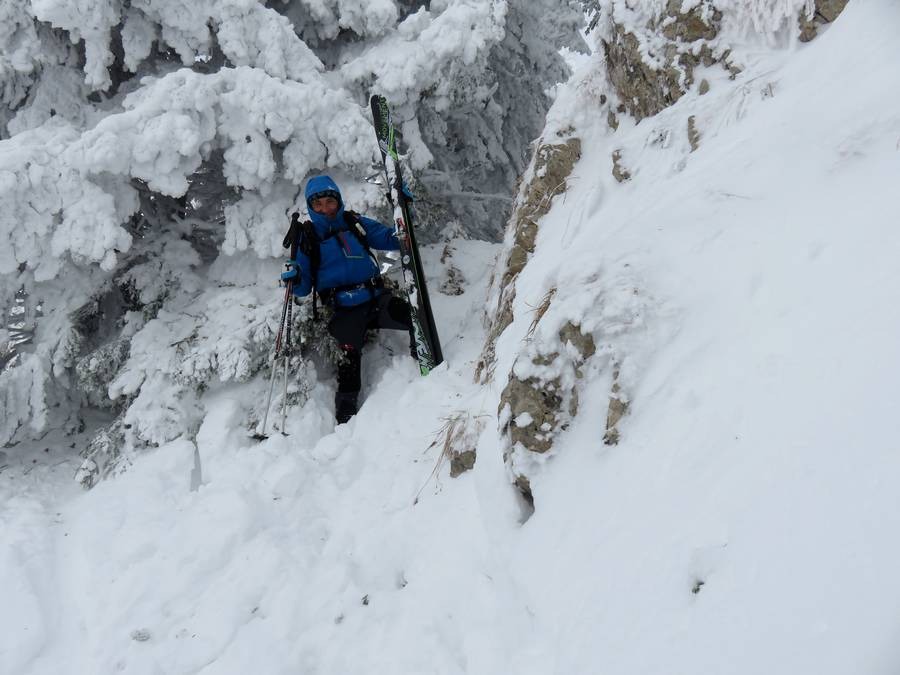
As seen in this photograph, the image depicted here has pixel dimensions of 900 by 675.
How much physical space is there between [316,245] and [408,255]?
3.34ft

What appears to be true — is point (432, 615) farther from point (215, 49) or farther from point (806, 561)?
point (215, 49)

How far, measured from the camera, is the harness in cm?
564

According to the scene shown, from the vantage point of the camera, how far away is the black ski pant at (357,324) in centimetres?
583

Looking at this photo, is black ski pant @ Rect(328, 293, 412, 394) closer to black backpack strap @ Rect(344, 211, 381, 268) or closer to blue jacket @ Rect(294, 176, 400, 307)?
blue jacket @ Rect(294, 176, 400, 307)

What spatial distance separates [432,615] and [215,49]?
7017mm

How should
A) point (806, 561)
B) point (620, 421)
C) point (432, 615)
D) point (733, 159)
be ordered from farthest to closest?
1. point (733, 159)
2. point (432, 615)
3. point (620, 421)
4. point (806, 561)

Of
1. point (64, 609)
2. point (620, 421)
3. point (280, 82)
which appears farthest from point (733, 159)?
point (64, 609)

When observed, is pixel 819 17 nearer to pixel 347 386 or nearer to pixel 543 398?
pixel 543 398

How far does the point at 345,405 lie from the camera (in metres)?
5.69

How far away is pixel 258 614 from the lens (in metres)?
3.34

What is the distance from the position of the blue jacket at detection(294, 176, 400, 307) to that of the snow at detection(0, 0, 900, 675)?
141 cm

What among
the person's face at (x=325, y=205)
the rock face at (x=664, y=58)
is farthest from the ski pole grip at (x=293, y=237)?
the rock face at (x=664, y=58)

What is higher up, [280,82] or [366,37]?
[366,37]

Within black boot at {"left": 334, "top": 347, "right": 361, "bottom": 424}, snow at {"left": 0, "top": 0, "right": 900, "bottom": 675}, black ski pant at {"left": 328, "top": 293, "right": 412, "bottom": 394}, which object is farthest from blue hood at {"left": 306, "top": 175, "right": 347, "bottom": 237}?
snow at {"left": 0, "top": 0, "right": 900, "bottom": 675}
